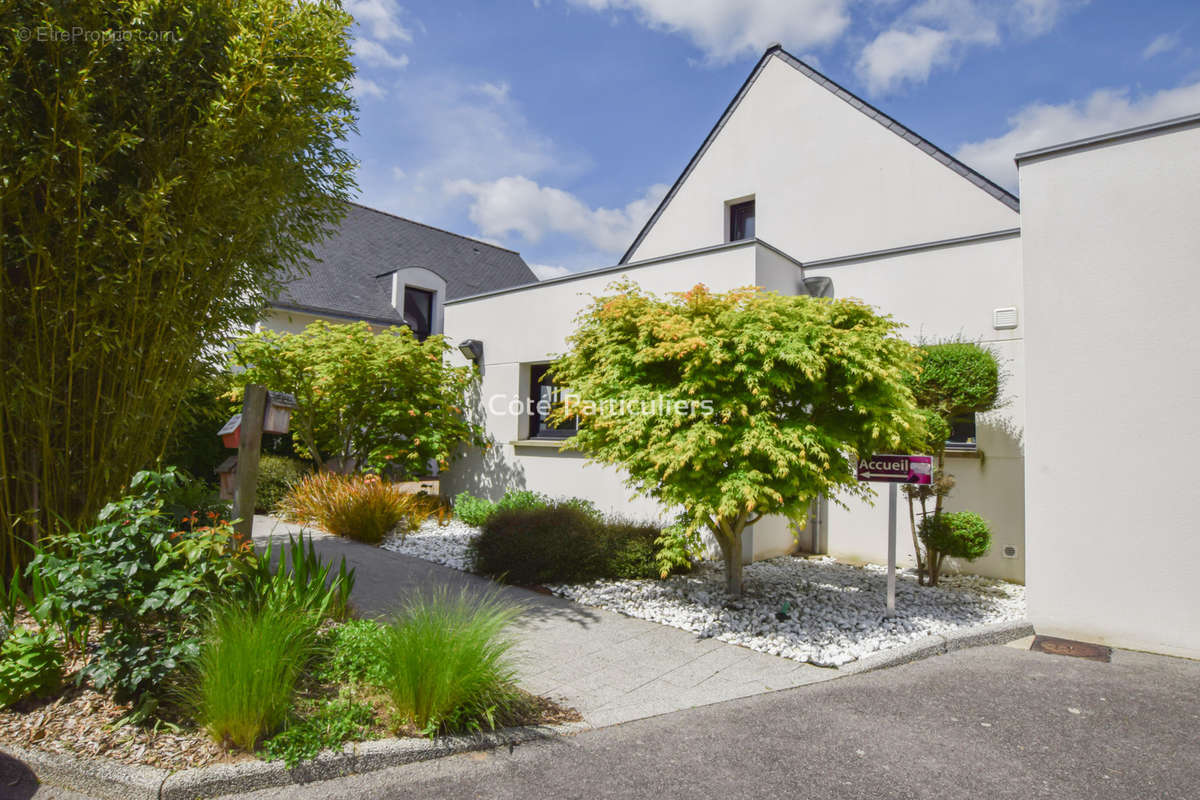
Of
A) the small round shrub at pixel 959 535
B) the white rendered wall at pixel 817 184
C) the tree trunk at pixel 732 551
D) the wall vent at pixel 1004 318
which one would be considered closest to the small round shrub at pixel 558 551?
the tree trunk at pixel 732 551

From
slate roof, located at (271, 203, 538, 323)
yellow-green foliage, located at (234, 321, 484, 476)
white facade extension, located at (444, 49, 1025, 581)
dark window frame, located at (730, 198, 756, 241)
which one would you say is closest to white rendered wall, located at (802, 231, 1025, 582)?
white facade extension, located at (444, 49, 1025, 581)

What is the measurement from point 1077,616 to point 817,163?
7.09 meters

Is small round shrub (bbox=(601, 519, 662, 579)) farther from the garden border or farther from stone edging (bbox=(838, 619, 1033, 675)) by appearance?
the garden border

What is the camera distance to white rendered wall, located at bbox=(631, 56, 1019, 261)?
855cm

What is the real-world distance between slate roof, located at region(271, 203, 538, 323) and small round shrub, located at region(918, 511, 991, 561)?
12.6 m

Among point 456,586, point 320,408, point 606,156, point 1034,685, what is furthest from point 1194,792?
point 320,408

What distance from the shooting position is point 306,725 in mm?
2871

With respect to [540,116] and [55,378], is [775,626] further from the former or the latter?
[540,116]

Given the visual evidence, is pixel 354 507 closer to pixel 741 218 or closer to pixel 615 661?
pixel 615 661

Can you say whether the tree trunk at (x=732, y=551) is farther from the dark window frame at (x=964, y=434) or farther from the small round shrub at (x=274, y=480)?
the small round shrub at (x=274, y=480)

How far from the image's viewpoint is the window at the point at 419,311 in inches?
681

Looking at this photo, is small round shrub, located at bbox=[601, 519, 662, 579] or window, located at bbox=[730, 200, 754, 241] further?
window, located at bbox=[730, 200, 754, 241]

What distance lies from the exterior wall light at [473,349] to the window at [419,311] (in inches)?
308

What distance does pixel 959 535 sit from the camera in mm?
6000
